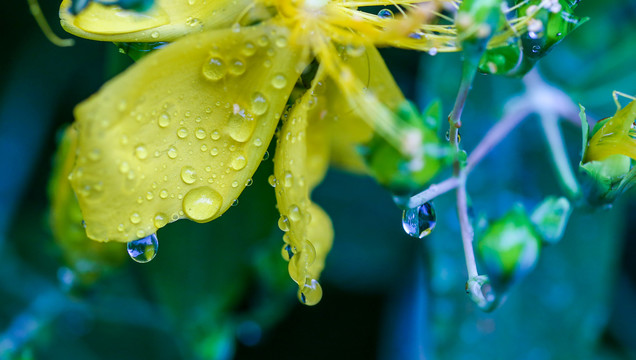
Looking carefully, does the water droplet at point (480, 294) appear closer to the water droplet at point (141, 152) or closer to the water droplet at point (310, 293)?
the water droplet at point (310, 293)

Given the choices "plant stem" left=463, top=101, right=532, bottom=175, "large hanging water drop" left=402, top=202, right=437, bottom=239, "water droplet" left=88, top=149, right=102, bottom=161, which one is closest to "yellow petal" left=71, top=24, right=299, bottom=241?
"water droplet" left=88, top=149, right=102, bottom=161

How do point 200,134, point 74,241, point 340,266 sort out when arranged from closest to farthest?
A: point 200,134
point 74,241
point 340,266

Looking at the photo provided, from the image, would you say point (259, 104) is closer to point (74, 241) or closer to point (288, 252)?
point (288, 252)

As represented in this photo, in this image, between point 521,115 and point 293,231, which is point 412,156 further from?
point 521,115

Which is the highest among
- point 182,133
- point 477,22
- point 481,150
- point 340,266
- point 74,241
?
point 477,22

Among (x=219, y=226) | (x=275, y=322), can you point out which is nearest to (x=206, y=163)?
(x=219, y=226)

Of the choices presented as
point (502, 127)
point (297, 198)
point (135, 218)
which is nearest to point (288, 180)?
point (297, 198)
